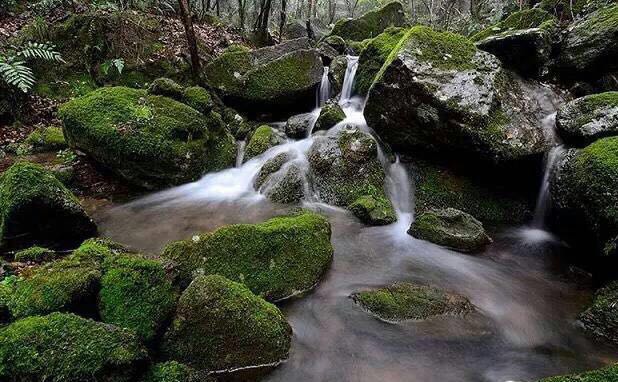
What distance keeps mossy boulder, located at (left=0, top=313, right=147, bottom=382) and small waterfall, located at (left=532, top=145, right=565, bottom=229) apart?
6.20 m

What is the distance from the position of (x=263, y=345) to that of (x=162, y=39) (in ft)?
33.3

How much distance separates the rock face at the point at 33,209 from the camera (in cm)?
496

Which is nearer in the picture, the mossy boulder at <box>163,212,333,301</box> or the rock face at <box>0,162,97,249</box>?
the mossy boulder at <box>163,212,333,301</box>

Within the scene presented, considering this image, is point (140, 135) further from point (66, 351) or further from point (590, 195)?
point (590, 195)

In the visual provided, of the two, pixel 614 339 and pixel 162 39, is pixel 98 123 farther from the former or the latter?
pixel 614 339

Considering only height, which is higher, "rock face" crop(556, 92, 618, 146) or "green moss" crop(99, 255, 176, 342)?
"rock face" crop(556, 92, 618, 146)

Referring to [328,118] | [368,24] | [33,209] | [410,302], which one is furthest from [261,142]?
[368,24]

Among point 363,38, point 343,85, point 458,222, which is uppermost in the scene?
point 363,38

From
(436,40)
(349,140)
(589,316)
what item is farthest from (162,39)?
(589,316)

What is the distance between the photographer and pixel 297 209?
6938 mm

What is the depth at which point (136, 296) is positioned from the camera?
3.53 meters

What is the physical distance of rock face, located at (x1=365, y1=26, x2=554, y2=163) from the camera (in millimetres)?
6727

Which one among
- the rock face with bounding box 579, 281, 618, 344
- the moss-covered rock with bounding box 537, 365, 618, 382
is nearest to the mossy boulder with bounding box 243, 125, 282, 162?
the rock face with bounding box 579, 281, 618, 344

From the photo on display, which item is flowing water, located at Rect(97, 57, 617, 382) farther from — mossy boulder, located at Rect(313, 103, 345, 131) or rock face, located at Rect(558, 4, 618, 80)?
rock face, located at Rect(558, 4, 618, 80)
